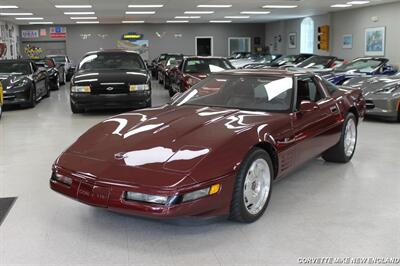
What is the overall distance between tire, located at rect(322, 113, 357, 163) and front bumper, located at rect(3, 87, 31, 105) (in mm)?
8198

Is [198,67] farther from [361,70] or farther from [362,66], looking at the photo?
[362,66]

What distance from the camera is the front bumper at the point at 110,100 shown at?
957 cm

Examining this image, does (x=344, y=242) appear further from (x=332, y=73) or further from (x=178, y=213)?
(x=332, y=73)

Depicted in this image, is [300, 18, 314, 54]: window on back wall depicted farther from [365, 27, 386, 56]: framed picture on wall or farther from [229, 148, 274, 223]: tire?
[229, 148, 274, 223]: tire

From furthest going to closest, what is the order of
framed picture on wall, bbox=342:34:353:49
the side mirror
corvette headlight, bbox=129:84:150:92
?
framed picture on wall, bbox=342:34:353:49
corvette headlight, bbox=129:84:150:92
the side mirror

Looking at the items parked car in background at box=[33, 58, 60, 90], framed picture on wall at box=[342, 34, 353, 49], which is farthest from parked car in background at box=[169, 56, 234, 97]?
framed picture on wall at box=[342, 34, 353, 49]

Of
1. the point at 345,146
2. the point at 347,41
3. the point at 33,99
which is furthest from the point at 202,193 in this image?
the point at 347,41

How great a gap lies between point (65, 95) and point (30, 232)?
12.2m

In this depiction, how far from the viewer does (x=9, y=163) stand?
5.74 metres

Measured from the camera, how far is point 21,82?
11031 millimetres

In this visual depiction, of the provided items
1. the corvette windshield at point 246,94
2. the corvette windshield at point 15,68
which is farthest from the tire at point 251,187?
the corvette windshield at point 15,68

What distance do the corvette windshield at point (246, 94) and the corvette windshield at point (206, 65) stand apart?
698 centimetres

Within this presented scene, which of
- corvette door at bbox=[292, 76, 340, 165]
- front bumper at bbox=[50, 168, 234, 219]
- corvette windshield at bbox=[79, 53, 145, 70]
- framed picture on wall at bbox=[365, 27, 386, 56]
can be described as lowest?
front bumper at bbox=[50, 168, 234, 219]

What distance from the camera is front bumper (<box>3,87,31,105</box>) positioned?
10.8 metres
